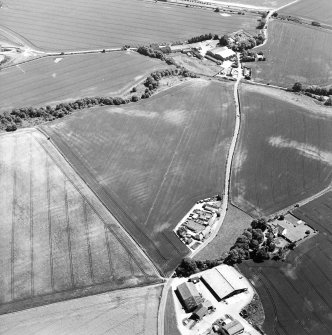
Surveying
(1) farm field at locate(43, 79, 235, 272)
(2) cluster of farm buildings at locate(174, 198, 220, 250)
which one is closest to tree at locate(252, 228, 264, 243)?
(2) cluster of farm buildings at locate(174, 198, 220, 250)

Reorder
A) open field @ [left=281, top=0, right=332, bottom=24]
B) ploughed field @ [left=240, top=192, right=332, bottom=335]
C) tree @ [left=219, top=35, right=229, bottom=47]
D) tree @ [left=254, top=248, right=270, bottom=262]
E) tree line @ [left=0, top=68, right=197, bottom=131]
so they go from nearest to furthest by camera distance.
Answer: ploughed field @ [left=240, top=192, right=332, bottom=335], tree @ [left=254, top=248, right=270, bottom=262], tree line @ [left=0, top=68, right=197, bottom=131], tree @ [left=219, top=35, right=229, bottom=47], open field @ [left=281, top=0, right=332, bottom=24]

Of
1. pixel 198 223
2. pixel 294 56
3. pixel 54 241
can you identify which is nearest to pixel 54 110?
pixel 54 241

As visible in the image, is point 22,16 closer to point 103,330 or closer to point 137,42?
point 137,42

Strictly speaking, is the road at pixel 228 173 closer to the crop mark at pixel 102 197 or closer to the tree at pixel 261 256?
the tree at pixel 261 256

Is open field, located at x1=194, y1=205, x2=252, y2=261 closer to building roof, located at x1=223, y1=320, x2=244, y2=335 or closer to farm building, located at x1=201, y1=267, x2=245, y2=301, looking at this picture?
farm building, located at x1=201, y1=267, x2=245, y2=301

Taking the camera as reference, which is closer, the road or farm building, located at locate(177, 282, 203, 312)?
farm building, located at locate(177, 282, 203, 312)

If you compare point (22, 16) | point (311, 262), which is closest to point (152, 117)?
point (311, 262)

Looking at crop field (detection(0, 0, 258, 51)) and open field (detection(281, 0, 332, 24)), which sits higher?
open field (detection(281, 0, 332, 24))

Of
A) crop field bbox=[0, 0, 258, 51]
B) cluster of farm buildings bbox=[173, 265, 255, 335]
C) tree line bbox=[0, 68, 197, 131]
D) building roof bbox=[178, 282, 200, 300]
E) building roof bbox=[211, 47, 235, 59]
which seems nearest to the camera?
cluster of farm buildings bbox=[173, 265, 255, 335]
